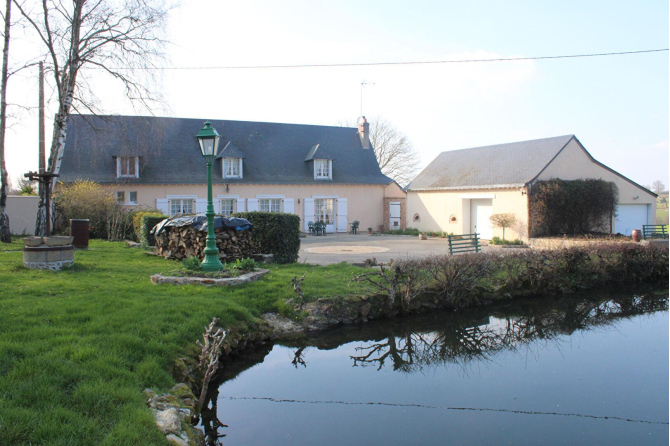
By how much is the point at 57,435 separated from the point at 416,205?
21244 millimetres

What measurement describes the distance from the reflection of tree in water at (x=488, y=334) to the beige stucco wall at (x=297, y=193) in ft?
48.0

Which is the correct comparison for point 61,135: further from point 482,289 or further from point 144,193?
point 482,289

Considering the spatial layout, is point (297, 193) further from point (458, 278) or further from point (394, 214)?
point (458, 278)

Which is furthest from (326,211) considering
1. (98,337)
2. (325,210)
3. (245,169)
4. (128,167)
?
(98,337)

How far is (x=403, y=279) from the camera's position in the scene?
27.6 feet

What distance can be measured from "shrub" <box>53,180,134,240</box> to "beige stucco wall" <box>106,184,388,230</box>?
3.58 metres

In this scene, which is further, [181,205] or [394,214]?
[394,214]

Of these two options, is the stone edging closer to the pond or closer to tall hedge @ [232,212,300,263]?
the pond

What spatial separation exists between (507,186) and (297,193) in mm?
9141

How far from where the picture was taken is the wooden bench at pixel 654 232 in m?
17.5

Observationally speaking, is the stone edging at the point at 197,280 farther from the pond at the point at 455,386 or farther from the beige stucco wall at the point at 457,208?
the beige stucco wall at the point at 457,208

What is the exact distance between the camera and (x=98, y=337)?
4613mm

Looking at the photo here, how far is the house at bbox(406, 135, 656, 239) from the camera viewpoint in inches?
723

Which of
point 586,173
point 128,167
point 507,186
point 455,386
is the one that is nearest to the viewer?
point 455,386
